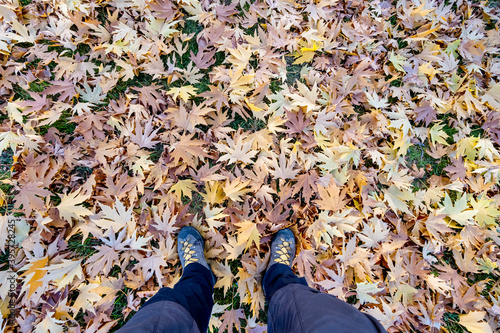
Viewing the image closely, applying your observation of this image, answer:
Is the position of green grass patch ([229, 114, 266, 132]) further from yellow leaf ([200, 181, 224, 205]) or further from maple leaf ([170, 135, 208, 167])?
yellow leaf ([200, 181, 224, 205])

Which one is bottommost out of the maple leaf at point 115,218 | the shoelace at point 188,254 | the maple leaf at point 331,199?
the shoelace at point 188,254

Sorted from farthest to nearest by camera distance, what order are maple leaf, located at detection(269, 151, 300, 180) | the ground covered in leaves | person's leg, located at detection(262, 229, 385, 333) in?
1. maple leaf, located at detection(269, 151, 300, 180)
2. the ground covered in leaves
3. person's leg, located at detection(262, 229, 385, 333)

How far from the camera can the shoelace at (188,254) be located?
175 cm

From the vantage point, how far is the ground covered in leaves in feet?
5.83

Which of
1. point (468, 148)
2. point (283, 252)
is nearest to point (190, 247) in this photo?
point (283, 252)

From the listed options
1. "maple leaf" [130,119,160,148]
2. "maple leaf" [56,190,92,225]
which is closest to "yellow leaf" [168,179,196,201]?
"maple leaf" [130,119,160,148]

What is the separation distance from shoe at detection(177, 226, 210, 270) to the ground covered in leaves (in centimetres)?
7

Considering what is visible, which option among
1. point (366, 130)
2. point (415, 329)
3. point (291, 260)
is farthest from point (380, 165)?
point (415, 329)

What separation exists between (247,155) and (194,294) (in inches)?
39.0

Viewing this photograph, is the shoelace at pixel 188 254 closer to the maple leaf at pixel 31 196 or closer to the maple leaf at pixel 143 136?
the maple leaf at pixel 143 136

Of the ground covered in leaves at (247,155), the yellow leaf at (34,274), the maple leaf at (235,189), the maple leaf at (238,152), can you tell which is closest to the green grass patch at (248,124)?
the ground covered in leaves at (247,155)

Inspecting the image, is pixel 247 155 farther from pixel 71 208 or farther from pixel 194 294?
pixel 71 208

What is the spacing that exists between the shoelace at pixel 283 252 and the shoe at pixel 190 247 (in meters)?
0.54

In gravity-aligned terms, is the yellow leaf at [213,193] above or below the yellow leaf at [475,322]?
above
